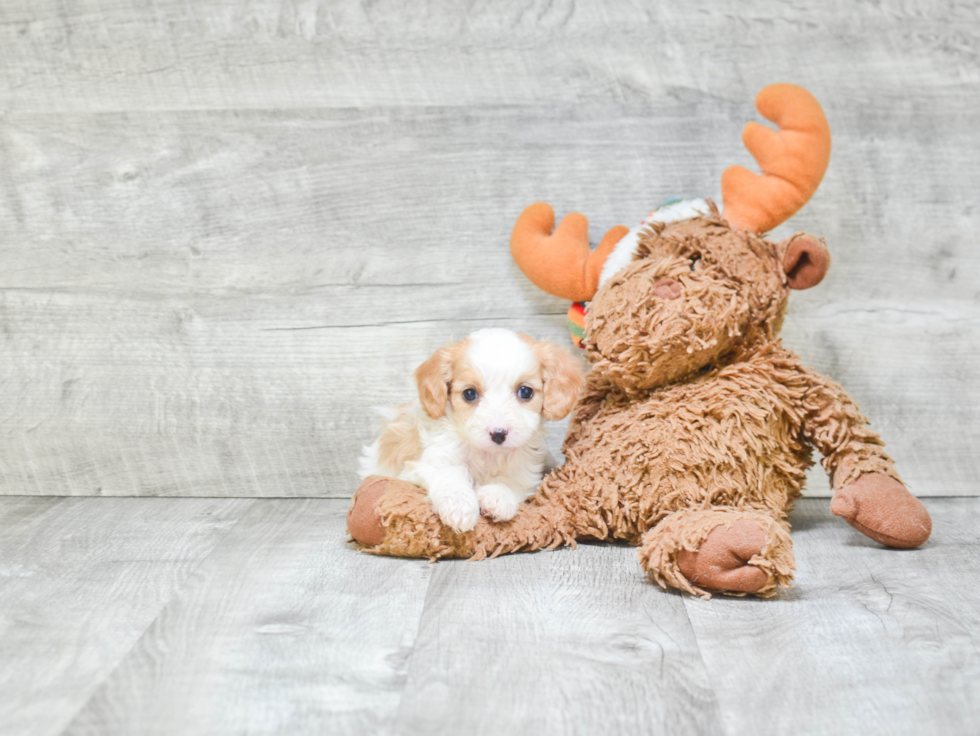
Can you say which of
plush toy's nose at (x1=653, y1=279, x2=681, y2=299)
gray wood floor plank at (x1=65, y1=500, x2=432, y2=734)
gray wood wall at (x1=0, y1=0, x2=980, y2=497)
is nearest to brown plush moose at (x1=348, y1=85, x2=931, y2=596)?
plush toy's nose at (x1=653, y1=279, x2=681, y2=299)

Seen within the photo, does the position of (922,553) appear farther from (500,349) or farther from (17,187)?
(17,187)

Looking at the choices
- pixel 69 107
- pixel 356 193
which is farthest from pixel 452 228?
pixel 69 107

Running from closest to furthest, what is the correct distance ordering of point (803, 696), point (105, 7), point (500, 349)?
point (803, 696) < point (500, 349) < point (105, 7)

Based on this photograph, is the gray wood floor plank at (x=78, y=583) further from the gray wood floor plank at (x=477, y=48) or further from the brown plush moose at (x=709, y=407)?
the gray wood floor plank at (x=477, y=48)

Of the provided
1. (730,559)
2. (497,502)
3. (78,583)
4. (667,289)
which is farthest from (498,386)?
(78,583)

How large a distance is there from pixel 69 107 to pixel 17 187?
18cm

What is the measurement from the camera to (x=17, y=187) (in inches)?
65.6

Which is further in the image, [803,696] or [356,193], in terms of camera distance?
[356,193]

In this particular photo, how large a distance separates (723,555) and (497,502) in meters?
0.34

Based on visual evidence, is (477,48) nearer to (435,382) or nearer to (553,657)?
(435,382)

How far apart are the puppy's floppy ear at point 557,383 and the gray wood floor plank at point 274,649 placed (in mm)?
297

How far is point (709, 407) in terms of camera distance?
4.35ft

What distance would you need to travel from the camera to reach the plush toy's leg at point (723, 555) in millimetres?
1133

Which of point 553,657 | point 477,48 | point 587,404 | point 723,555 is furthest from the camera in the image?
point 477,48
